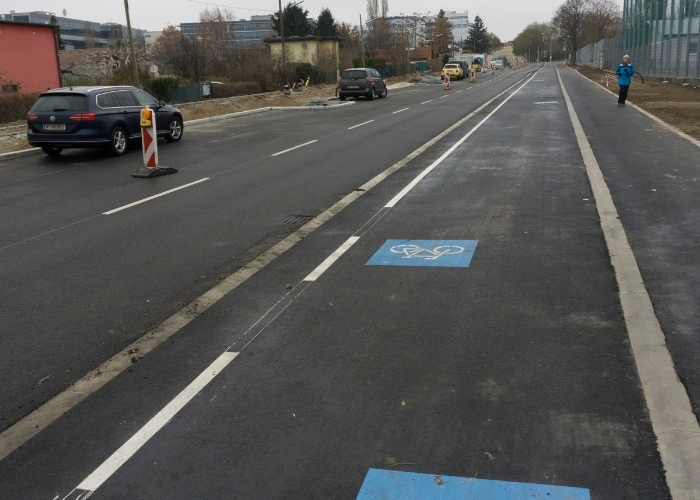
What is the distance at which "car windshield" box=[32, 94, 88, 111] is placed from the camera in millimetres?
16312

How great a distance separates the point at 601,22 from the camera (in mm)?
117938

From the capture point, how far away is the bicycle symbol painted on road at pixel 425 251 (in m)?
7.43

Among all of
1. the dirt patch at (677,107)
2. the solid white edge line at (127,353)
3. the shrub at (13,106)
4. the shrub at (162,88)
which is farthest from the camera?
the shrub at (162,88)

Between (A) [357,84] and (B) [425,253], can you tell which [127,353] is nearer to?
(B) [425,253]

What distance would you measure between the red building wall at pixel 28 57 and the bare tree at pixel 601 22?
98183 mm

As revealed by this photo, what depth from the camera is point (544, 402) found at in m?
4.23

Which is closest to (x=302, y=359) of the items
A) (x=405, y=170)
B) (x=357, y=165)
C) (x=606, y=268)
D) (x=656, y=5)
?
(x=606, y=268)

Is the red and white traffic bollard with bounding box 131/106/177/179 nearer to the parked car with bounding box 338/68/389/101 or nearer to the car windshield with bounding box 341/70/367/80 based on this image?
the parked car with bounding box 338/68/389/101

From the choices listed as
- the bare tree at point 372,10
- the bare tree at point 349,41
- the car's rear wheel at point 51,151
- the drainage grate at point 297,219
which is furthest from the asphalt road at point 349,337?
the bare tree at point 372,10

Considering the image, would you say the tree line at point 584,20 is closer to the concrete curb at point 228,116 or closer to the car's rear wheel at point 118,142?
the concrete curb at point 228,116

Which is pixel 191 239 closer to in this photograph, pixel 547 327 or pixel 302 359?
pixel 302 359

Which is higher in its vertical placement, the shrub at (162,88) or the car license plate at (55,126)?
the shrub at (162,88)

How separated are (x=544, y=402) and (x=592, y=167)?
29.6 ft

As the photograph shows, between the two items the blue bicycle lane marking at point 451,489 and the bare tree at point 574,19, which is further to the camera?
the bare tree at point 574,19
